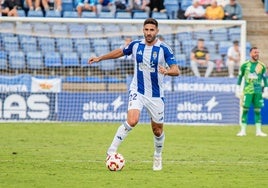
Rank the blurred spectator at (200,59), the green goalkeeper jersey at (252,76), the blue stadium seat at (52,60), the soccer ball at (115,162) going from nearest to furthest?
the soccer ball at (115,162)
the green goalkeeper jersey at (252,76)
the blue stadium seat at (52,60)
the blurred spectator at (200,59)

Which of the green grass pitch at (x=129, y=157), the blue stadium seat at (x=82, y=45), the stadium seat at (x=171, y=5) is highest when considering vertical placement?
the stadium seat at (x=171, y=5)

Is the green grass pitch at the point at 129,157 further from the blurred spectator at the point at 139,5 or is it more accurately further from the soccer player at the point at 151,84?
the blurred spectator at the point at 139,5

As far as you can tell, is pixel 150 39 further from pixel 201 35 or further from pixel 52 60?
pixel 201 35

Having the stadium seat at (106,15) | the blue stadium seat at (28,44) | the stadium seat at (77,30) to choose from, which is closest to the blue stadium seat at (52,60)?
the blue stadium seat at (28,44)

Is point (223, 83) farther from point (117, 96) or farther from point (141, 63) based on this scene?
point (141, 63)

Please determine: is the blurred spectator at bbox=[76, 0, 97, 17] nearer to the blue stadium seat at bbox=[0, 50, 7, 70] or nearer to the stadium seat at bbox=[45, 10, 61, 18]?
the stadium seat at bbox=[45, 10, 61, 18]

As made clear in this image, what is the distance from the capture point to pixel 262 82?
79.4 ft

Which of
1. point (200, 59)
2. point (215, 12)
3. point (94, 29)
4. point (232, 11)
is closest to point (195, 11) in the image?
point (215, 12)

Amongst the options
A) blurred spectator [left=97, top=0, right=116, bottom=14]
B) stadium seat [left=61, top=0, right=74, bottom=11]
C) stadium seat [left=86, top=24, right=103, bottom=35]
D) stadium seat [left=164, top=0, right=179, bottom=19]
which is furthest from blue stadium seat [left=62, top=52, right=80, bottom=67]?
stadium seat [left=164, top=0, right=179, bottom=19]

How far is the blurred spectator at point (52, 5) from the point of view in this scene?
97.1 feet

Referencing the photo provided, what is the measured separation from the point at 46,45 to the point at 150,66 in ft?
40.9

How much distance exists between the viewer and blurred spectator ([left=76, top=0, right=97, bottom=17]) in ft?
97.1

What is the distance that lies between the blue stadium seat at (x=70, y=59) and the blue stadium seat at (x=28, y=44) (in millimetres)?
914

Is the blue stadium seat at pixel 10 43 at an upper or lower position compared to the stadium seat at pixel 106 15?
lower
